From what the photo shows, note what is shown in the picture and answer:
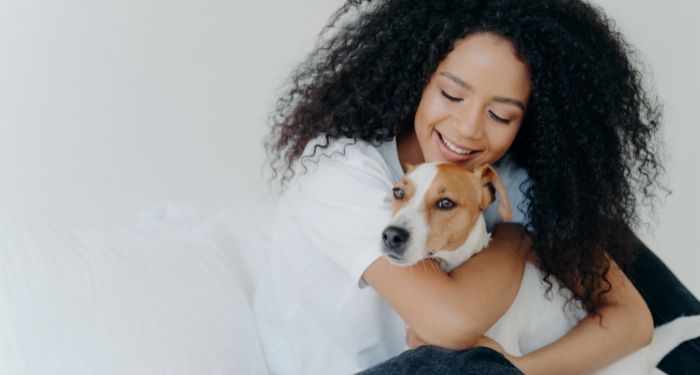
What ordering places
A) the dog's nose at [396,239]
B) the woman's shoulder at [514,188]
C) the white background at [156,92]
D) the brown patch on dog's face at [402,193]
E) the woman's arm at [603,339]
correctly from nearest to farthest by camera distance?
the dog's nose at [396,239] → the brown patch on dog's face at [402,193] → the woman's arm at [603,339] → the woman's shoulder at [514,188] → the white background at [156,92]

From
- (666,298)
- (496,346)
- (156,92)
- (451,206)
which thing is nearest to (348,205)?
(451,206)

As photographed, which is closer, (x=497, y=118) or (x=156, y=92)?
(x=497, y=118)

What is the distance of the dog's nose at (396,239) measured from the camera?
202cm

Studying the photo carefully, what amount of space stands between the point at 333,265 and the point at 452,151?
1.28 ft

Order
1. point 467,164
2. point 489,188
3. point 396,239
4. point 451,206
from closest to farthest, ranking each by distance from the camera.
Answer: point 396,239 < point 451,206 < point 489,188 < point 467,164

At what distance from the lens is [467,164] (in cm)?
234

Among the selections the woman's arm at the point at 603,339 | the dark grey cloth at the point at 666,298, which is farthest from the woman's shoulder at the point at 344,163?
the dark grey cloth at the point at 666,298

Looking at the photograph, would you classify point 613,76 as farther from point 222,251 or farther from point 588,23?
point 222,251

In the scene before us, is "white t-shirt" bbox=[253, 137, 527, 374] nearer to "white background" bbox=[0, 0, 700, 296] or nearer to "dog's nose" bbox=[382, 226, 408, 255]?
"dog's nose" bbox=[382, 226, 408, 255]

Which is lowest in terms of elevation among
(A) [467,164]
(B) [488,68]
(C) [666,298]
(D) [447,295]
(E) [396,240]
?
(C) [666,298]

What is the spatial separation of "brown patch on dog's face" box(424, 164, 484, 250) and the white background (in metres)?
1.21

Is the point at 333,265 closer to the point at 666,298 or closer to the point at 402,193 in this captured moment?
the point at 402,193

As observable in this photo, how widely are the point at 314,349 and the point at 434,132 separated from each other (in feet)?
1.93

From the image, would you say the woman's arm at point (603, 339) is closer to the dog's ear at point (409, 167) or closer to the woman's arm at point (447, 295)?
the woman's arm at point (447, 295)
